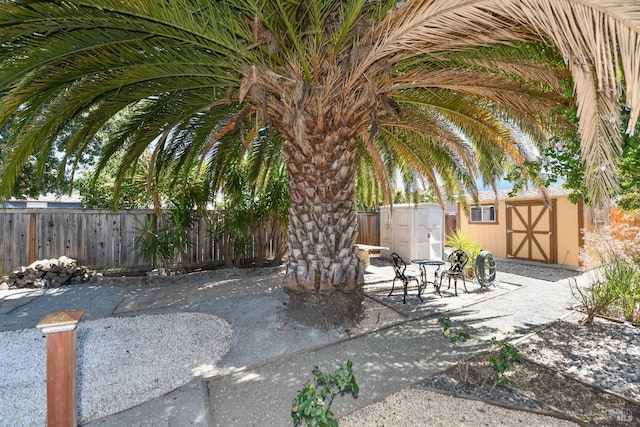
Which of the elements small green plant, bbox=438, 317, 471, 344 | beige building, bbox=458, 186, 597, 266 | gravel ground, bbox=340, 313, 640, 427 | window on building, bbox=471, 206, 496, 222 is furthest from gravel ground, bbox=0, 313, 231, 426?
window on building, bbox=471, 206, 496, 222

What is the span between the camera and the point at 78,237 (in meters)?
7.54

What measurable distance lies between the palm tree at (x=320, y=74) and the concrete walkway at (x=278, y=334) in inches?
33.1

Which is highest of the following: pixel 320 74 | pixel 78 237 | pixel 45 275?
pixel 320 74

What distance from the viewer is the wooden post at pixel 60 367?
5.88ft

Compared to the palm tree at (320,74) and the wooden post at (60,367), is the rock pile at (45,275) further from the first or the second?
the wooden post at (60,367)

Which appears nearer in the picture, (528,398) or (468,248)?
(528,398)

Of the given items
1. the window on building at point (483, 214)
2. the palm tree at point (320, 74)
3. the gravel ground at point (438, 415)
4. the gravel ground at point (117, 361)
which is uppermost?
the palm tree at point (320, 74)

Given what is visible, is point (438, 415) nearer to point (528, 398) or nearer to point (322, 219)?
point (528, 398)

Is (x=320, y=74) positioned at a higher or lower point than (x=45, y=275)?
higher

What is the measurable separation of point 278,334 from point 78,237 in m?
6.64

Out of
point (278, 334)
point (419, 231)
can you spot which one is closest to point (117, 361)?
point (278, 334)

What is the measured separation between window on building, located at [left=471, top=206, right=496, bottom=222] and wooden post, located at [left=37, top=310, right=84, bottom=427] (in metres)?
13.4

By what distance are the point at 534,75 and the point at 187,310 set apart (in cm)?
570

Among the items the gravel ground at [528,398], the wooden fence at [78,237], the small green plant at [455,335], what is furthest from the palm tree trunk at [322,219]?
the wooden fence at [78,237]
